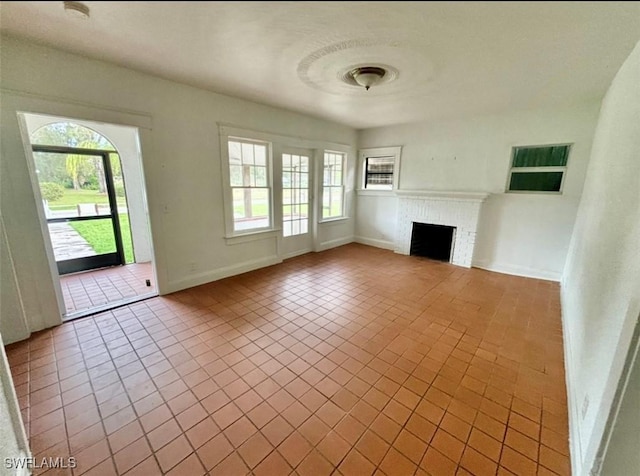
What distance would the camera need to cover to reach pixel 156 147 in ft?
9.89

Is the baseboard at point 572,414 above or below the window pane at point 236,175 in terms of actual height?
below

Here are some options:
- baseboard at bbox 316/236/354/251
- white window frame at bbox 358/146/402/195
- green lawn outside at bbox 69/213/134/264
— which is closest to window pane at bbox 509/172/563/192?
white window frame at bbox 358/146/402/195

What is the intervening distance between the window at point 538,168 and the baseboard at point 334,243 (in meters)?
3.19

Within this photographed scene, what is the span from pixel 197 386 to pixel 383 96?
Answer: 368 cm

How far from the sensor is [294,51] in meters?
2.18

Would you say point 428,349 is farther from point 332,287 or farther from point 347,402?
point 332,287

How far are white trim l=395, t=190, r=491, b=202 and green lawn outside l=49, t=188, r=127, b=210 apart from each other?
5145 millimetres

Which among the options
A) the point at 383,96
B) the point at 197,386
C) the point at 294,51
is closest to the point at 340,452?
the point at 197,386

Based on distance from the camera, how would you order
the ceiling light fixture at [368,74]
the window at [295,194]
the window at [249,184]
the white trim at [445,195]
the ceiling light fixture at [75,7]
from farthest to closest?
the window at [295,194] → the white trim at [445,195] → the window at [249,184] → the ceiling light fixture at [368,74] → the ceiling light fixture at [75,7]

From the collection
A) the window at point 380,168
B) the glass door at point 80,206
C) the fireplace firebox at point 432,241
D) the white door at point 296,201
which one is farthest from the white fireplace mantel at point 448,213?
the glass door at point 80,206

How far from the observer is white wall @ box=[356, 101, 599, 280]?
366cm

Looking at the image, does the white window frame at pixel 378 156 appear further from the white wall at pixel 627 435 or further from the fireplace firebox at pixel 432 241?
the white wall at pixel 627 435

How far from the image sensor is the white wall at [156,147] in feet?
7.39

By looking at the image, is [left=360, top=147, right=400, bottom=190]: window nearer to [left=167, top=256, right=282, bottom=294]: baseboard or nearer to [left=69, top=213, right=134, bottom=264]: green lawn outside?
[left=167, top=256, right=282, bottom=294]: baseboard
